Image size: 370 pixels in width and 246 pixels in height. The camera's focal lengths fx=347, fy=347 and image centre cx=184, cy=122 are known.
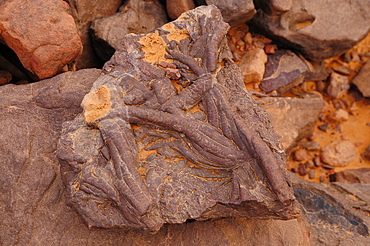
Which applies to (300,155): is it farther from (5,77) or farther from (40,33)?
(5,77)

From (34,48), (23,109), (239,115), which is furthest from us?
(34,48)

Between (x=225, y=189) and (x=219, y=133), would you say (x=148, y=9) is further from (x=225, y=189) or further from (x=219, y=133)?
(x=225, y=189)

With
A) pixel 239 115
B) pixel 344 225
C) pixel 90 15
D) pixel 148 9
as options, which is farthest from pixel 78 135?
pixel 344 225

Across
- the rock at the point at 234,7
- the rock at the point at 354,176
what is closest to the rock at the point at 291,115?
the rock at the point at 354,176

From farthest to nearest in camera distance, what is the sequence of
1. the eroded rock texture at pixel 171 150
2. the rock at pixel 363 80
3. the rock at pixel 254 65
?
the rock at pixel 363 80, the rock at pixel 254 65, the eroded rock texture at pixel 171 150

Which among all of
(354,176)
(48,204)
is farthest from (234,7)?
(48,204)

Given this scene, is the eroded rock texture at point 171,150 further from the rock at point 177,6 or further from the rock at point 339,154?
the rock at point 339,154

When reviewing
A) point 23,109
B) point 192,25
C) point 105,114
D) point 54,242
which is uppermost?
point 192,25
